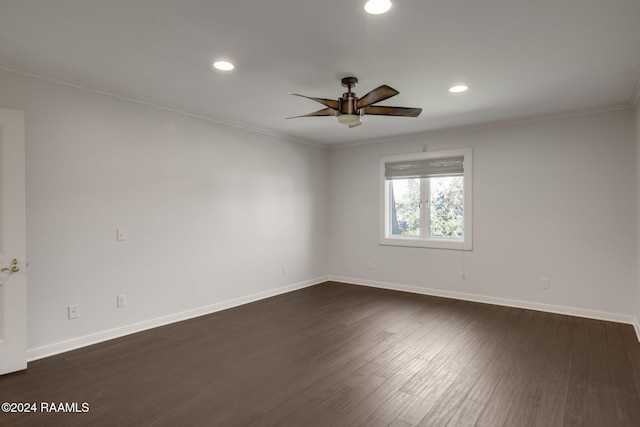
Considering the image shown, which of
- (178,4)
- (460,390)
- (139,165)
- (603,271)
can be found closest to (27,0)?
(178,4)

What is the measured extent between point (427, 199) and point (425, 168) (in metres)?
0.47

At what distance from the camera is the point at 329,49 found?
2668 millimetres

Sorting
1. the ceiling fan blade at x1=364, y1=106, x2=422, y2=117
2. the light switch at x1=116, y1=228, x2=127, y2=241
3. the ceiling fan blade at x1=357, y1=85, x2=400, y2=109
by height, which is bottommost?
the light switch at x1=116, y1=228, x2=127, y2=241

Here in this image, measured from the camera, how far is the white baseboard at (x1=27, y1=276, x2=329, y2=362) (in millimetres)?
3184

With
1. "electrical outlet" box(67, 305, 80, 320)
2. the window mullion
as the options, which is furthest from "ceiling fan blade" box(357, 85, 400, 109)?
"electrical outlet" box(67, 305, 80, 320)

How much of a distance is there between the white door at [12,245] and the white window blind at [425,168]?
181 inches

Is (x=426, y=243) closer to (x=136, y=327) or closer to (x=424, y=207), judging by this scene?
(x=424, y=207)

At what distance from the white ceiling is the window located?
1.36 meters

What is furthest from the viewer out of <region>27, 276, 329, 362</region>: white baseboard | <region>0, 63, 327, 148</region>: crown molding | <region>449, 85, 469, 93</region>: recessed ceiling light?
<region>449, 85, 469, 93</region>: recessed ceiling light

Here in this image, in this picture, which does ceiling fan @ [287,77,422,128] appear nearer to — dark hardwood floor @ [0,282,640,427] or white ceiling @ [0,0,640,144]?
white ceiling @ [0,0,640,144]

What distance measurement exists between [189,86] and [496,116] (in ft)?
11.8

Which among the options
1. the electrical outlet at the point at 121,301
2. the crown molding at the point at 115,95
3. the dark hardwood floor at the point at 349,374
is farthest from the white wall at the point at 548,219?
the electrical outlet at the point at 121,301

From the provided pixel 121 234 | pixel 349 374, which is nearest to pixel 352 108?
pixel 349 374

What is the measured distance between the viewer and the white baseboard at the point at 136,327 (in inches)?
125
